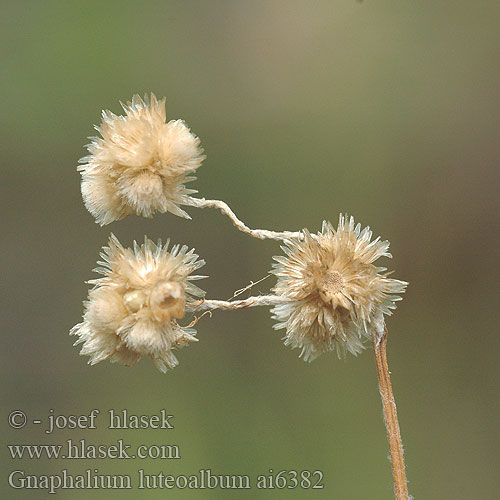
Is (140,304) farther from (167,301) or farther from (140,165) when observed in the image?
(140,165)

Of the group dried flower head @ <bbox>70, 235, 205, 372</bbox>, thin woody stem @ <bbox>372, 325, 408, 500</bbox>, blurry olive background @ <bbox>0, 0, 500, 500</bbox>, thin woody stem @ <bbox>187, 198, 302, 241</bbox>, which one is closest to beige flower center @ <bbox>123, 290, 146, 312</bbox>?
dried flower head @ <bbox>70, 235, 205, 372</bbox>

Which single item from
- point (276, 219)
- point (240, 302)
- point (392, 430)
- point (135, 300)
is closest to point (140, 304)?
point (135, 300)

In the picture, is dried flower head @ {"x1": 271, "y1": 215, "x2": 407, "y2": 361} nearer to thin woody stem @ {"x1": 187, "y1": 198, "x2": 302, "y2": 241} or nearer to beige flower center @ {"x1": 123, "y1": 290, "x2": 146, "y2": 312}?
thin woody stem @ {"x1": 187, "y1": 198, "x2": 302, "y2": 241}

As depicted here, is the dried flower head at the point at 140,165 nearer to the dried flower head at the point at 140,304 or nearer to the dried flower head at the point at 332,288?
the dried flower head at the point at 140,304

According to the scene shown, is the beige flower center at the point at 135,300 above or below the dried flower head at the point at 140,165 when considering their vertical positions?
below

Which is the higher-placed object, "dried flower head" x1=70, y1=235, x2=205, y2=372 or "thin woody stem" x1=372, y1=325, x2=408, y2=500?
"dried flower head" x1=70, y1=235, x2=205, y2=372

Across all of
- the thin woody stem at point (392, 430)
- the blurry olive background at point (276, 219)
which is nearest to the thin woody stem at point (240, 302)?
the thin woody stem at point (392, 430)
